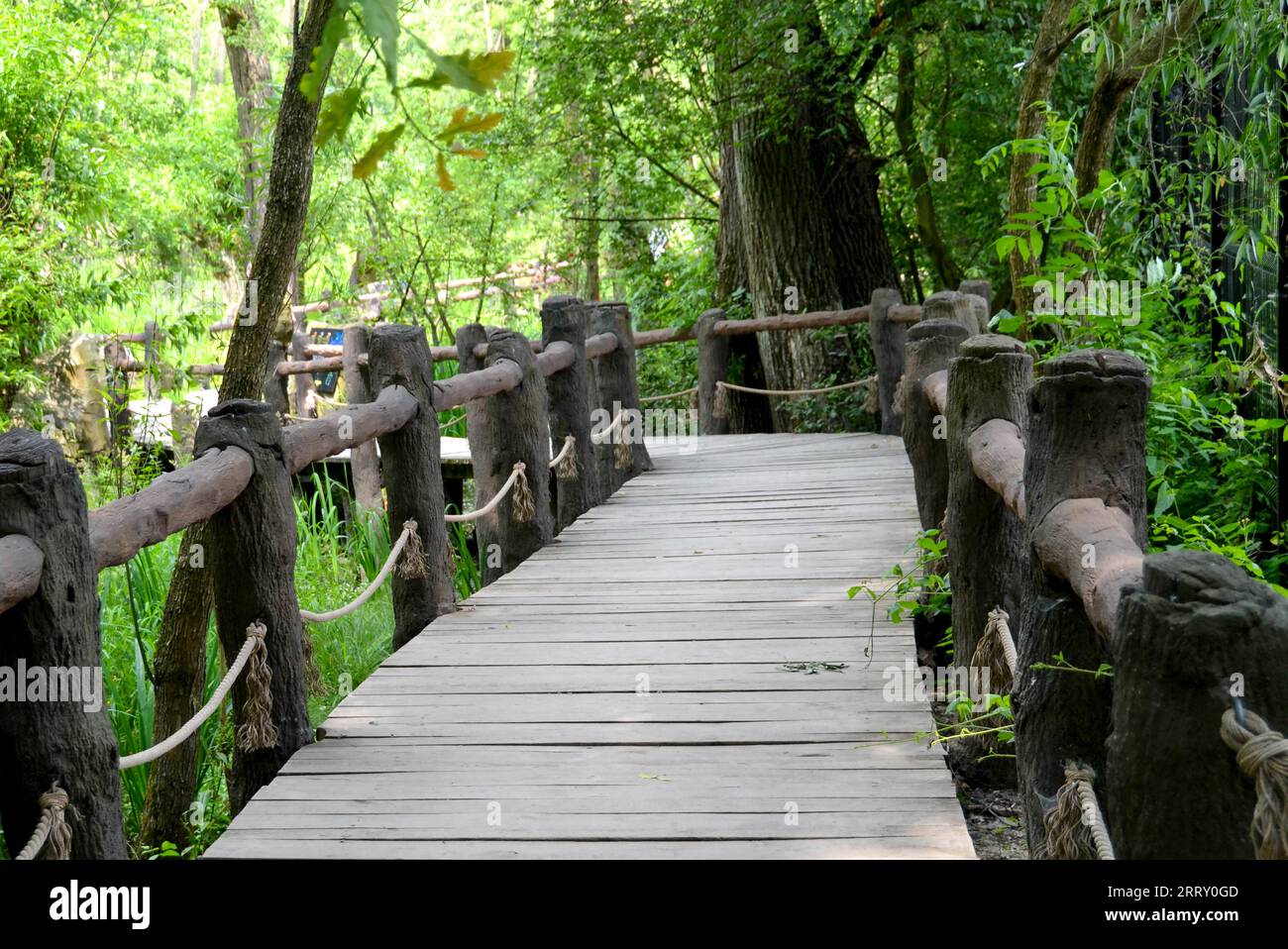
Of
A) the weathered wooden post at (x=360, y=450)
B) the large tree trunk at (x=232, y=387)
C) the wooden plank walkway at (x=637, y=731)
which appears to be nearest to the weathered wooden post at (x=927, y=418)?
the wooden plank walkway at (x=637, y=731)

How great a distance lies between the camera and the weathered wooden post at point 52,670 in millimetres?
2193

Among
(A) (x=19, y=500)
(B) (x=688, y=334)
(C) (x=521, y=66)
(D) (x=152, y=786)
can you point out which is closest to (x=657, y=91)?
(B) (x=688, y=334)

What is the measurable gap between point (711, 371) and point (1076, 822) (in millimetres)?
8252

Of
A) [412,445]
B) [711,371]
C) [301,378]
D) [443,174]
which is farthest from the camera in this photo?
[301,378]

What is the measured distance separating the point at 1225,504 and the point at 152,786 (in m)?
4.68

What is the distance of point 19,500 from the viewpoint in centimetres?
221

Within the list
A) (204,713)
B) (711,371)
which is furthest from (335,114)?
(711,371)

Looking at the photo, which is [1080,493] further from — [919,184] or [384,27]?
[919,184]

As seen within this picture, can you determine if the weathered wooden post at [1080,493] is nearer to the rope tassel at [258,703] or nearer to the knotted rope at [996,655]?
the knotted rope at [996,655]

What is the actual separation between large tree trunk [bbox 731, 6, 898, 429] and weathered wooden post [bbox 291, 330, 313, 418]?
187 inches

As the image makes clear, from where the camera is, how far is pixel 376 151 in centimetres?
115

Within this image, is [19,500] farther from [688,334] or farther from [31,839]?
[688,334]

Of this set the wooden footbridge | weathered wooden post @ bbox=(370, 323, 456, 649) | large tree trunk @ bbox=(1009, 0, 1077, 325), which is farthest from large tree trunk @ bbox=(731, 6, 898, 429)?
weathered wooden post @ bbox=(370, 323, 456, 649)

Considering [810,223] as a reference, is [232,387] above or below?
below
